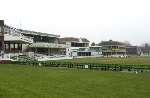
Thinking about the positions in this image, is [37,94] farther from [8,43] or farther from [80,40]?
A: [80,40]

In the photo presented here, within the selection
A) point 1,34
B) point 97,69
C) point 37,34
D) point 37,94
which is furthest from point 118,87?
point 37,34

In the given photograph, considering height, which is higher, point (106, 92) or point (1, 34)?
point (1, 34)

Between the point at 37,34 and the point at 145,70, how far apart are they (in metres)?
76.4

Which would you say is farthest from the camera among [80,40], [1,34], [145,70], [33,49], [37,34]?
[80,40]

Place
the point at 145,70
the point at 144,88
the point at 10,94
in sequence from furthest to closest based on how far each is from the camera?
the point at 145,70 < the point at 144,88 < the point at 10,94

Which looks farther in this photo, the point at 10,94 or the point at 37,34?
the point at 37,34

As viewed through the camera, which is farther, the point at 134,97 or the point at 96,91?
the point at 96,91

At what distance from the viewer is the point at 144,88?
29078 millimetres

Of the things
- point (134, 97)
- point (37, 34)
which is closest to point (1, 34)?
point (37, 34)

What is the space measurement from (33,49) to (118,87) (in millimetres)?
79498

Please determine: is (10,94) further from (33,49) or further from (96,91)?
(33,49)

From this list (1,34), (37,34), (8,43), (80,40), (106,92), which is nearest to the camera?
(106,92)

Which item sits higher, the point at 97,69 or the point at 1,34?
the point at 1,34

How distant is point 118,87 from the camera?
29516 millimetres
